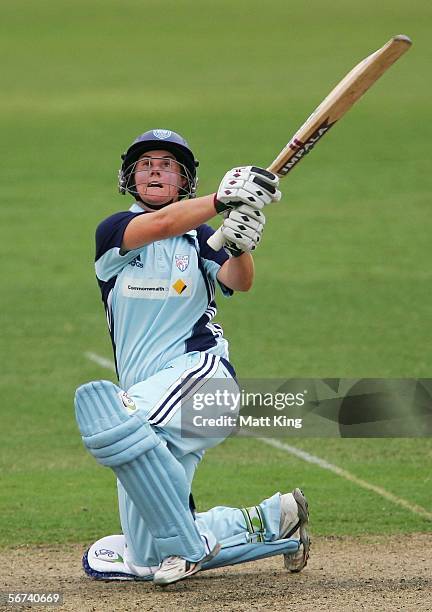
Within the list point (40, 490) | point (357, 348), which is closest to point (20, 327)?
point (357, 348)

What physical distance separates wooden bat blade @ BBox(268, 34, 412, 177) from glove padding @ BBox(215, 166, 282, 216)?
30 centimetres

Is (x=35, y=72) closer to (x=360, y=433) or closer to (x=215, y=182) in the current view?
(x=215, y=182)

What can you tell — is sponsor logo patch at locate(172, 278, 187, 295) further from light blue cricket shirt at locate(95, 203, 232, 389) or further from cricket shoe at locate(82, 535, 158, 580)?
cricket shoe at locate(82, 535, 158, 580)

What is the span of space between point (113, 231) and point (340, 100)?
3.78ft

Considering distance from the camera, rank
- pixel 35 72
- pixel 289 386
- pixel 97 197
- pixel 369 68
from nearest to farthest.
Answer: pixel 369 68, pixel 289 386, pixel 97 197, pixel 35 72

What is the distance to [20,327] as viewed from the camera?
1238 centimetres

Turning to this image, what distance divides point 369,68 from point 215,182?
1455cm

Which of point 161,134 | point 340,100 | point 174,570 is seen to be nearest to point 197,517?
point 174,570

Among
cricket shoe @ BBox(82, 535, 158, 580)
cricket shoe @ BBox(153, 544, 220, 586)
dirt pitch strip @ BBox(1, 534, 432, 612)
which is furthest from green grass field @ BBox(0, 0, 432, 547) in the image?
cricket shoe @ BBox(153, 544, 220, 586)

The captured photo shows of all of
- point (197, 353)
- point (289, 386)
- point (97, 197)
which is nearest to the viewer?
point (197, 353)

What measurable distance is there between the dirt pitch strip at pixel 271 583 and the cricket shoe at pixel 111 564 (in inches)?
1.6

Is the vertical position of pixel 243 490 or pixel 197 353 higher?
pixel 197 353

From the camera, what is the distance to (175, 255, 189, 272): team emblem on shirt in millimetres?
5770

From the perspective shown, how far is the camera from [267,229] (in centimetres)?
1727
